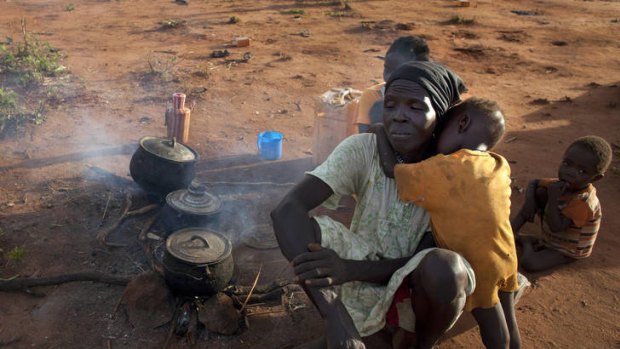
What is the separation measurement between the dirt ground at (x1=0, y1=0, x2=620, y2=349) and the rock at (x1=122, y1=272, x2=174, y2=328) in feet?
0.18

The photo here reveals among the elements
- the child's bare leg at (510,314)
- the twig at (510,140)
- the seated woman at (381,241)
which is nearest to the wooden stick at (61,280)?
the seated woman at (381,241)

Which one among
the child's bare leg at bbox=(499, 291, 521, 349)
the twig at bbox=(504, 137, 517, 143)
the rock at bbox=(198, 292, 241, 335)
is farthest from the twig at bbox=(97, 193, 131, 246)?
the twig at bbox=(504, 137, 517, 143)

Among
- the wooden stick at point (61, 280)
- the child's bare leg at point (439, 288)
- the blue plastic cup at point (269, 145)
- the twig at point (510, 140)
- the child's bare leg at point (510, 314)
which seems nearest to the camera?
the child's bare leg at point (439, 288)

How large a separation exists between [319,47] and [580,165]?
644cm

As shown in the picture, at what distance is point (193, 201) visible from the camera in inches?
137

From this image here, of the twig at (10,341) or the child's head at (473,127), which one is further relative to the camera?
the twig at (10,341)

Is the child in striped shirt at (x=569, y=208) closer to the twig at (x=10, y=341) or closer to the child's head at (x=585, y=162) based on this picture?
the child's head at (x=585, y=162)

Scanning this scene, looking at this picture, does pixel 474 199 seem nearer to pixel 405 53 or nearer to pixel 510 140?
pixel 405 53

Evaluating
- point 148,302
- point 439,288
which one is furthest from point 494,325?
point 148,302

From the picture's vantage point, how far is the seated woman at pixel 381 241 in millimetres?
2096

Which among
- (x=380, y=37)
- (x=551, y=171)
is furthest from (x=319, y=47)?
(x=551, y=171)

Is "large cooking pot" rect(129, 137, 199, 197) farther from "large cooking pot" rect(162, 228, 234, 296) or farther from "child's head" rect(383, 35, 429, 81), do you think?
"child's head" rect(383, 35, 429, 81)

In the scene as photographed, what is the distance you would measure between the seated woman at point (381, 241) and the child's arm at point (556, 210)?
5.10 ft

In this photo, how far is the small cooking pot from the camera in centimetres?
343
